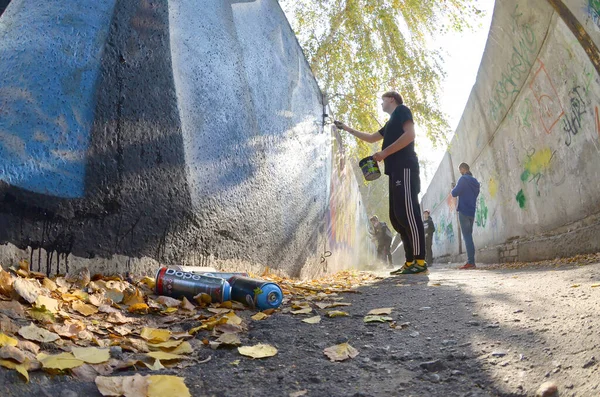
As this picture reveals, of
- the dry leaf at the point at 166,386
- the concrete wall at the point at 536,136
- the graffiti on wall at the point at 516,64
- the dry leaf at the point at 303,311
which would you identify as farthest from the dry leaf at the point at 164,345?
the graffiti on wall at the point at 516,64

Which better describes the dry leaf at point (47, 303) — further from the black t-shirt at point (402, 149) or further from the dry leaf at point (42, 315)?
the black t-shirt at point (402, 149)

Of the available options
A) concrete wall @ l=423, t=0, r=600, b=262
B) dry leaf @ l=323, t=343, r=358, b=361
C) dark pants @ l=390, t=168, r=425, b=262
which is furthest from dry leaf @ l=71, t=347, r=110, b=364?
concrete wall @ l=423, t=0, r=600, b=262

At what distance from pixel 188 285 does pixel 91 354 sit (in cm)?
78

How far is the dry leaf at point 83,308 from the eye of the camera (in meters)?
1.70

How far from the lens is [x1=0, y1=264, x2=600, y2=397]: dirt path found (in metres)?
1.28

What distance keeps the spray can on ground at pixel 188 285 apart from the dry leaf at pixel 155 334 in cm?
44

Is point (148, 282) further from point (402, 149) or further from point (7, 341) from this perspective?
point (402, 149)

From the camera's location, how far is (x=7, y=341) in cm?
126

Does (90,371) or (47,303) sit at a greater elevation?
(47,303)

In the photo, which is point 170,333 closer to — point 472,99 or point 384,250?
point 472,99

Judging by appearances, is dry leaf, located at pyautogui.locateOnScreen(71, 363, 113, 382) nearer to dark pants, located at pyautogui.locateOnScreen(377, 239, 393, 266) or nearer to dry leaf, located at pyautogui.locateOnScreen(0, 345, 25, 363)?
dry leaf, located at pyautogui.locateOnScreen(0, 345, 25, 363)

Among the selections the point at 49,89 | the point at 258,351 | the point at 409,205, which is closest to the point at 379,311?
the point at 258,351

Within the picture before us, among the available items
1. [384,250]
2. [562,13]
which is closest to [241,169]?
[562,13]

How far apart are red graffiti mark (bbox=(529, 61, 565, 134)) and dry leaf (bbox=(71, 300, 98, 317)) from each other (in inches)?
189
